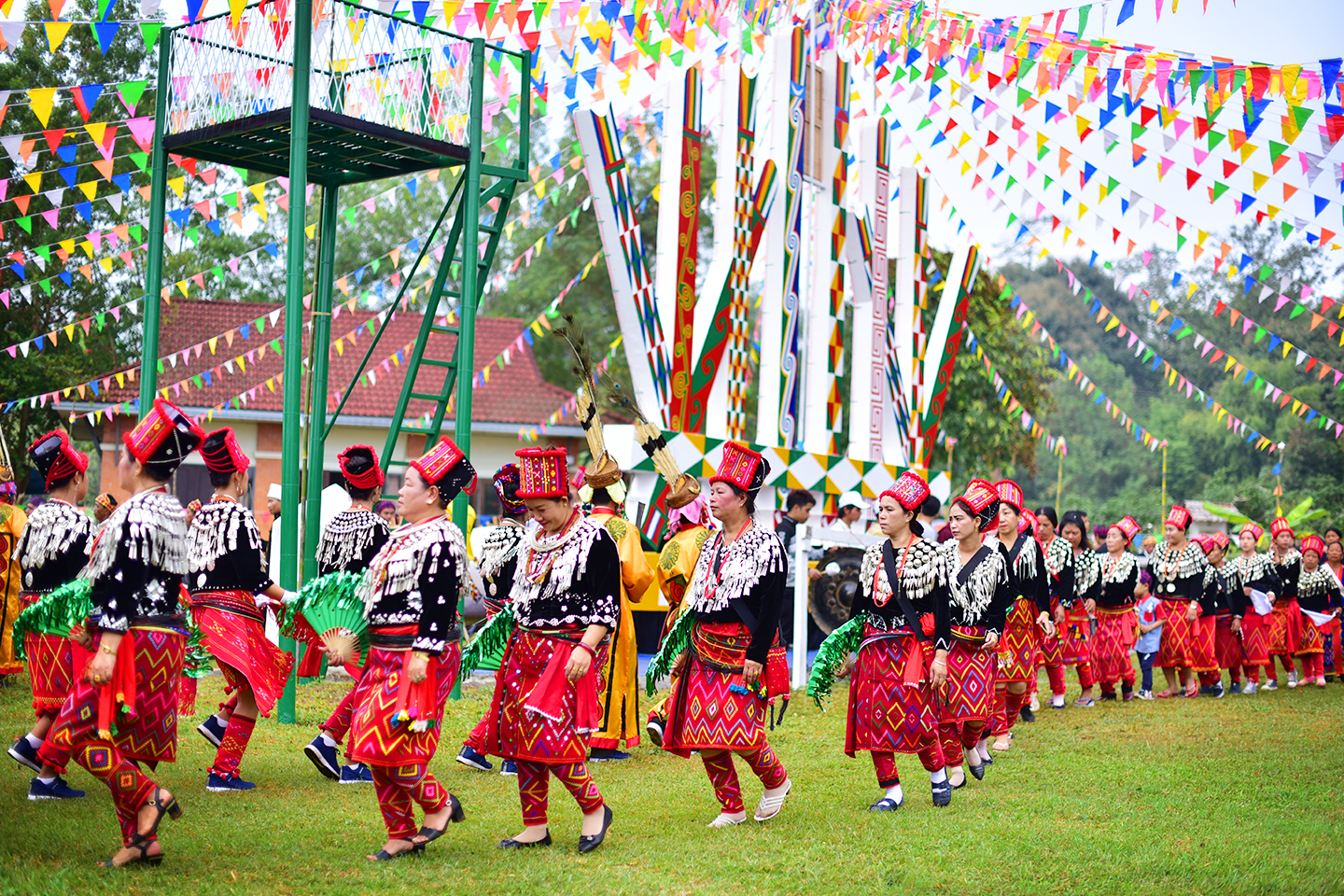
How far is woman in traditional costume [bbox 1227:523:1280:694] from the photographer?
13969 mm

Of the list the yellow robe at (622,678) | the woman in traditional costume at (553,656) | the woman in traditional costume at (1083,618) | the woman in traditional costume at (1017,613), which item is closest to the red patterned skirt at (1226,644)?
the woman in traditional costume at (1083,618)

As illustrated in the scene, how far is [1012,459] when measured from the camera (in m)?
27.7

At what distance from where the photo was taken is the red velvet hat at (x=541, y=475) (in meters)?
6.04

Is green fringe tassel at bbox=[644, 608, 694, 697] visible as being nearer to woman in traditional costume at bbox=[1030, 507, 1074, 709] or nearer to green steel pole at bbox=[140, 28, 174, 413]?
green steel pole at bbox=[140, 28, 174, 413]

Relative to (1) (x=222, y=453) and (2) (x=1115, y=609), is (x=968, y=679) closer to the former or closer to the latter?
(1) (x=222, y=453)

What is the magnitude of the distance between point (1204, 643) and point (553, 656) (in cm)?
955

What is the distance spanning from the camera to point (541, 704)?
5750 mm

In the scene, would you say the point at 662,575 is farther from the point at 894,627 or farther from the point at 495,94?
the point at 495,94

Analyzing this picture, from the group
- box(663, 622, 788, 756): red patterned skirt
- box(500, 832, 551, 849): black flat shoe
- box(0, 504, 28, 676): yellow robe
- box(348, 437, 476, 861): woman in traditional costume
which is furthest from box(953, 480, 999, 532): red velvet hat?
box(0, 504, 28, 676): yellow robe

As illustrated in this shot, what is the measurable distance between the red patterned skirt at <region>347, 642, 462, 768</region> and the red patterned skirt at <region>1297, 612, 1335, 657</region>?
12320mm

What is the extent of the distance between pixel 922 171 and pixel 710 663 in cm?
1117

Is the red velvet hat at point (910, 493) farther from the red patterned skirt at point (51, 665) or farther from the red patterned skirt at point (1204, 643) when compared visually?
the red patterned skirt at point (1204, 643)

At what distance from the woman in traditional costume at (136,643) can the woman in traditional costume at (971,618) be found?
3.88 metres

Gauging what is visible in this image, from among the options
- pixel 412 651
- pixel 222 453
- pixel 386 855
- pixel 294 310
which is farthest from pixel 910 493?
pixel 294 310
